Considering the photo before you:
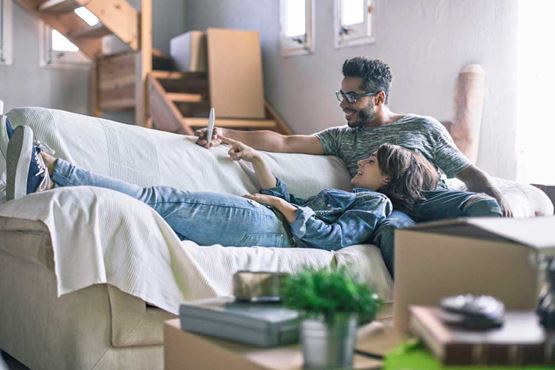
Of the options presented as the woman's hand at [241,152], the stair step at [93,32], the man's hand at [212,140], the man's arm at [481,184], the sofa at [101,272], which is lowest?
the sofa at [101,272]

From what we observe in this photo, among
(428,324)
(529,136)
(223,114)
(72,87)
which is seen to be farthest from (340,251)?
(72,87)

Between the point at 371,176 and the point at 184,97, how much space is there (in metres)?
3.02

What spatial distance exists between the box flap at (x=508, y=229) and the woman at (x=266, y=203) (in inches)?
46.5

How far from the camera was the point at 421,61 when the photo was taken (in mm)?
4566

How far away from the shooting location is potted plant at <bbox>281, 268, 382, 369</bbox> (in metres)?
1.20

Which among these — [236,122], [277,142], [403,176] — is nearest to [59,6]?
[236,122]

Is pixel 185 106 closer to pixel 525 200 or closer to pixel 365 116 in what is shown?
pixel 365 116

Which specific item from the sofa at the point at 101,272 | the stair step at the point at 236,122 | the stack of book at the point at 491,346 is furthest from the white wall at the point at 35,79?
the stack of book at the point at 491,346

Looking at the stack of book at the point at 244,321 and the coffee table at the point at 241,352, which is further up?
the stack of book at the point at 244,321

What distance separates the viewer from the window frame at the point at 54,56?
20.9 feet

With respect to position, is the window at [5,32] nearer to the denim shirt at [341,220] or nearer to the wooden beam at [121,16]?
the wooden beam at [121,16]

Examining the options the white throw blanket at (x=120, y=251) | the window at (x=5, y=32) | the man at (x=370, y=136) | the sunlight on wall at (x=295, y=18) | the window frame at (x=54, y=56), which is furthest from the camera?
the window frame at (x=54, y=56)

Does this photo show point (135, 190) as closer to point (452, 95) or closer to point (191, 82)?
point (452, 95)

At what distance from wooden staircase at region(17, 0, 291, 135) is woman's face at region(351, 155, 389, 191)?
2532 millimetres
